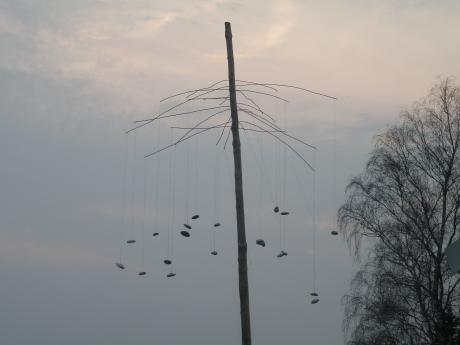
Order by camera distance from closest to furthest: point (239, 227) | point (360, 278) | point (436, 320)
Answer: point (239, 227) < point (436, 320) < point (360, 278)

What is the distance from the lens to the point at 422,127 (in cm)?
3491

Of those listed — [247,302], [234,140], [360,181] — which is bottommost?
[247,302]

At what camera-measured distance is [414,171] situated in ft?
113

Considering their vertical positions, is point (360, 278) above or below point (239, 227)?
above

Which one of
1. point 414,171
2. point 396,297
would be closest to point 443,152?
point 414,171

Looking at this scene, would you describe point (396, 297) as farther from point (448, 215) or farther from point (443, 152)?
point (443, 152)

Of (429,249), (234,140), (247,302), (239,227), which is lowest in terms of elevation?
(247,302)

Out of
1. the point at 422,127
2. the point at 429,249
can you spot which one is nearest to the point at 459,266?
the point at 429,249

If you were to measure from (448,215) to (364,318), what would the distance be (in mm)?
5138

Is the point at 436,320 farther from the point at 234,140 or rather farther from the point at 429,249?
the point at 234,140

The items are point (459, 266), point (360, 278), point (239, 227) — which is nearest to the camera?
point (239, 227)

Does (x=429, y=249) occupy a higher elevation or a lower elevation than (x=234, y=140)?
higher

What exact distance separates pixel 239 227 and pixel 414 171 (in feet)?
73.0

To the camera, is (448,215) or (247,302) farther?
(448,215)
